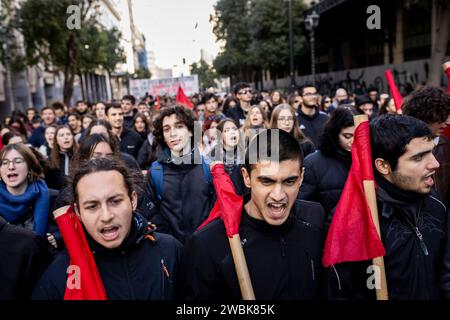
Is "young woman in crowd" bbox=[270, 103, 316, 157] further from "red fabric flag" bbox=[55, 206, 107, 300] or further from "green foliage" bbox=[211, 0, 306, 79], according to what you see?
"green foliage" bbox=[211, 0, 306, 79]

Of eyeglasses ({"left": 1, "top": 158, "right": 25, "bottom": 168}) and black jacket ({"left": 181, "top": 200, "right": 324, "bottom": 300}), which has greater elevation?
eyeglasses ({"left": 1, "top": 158, "right": 25, "bottom": 168})

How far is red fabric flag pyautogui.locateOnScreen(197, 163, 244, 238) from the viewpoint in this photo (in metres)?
2.22

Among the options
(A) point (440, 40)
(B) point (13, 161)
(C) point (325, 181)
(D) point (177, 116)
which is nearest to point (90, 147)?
(B) point (13, 161)

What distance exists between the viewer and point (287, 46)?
2811 centimetres

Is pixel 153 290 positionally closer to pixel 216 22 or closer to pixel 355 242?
pixel 355 242

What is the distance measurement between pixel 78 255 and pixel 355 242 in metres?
1.21

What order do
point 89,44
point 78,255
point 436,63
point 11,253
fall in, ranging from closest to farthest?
1. point 78,255
2. point 11,253
3. point 436,63
4. point 89,44

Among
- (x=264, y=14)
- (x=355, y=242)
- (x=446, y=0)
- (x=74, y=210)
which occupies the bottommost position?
(x=355, y=242)

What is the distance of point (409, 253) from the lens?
2172 millimetres

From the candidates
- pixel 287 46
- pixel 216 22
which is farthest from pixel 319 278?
pixel 216 22

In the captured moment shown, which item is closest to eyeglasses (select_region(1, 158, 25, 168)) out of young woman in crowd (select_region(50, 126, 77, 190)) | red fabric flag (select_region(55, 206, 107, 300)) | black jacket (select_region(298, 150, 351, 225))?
young woman in crowd (select_region(50, 126, 77, 190))

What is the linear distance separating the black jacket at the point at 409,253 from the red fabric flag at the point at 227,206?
517mm

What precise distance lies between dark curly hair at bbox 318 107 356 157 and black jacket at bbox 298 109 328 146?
270 cm

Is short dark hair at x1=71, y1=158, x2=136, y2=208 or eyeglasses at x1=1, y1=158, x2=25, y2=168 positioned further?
eyeglasses at x1=1, y1=158, x2=25, y2=168
